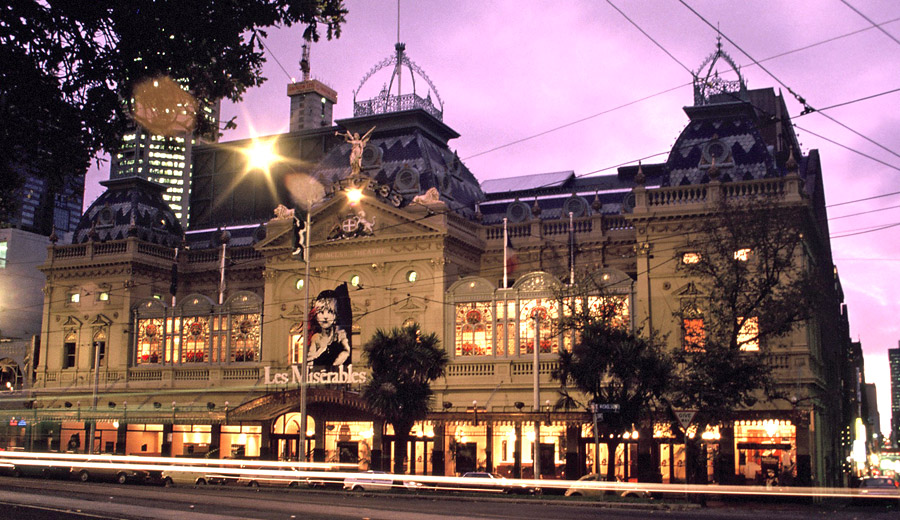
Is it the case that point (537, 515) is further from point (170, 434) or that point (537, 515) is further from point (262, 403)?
point (170, 434)

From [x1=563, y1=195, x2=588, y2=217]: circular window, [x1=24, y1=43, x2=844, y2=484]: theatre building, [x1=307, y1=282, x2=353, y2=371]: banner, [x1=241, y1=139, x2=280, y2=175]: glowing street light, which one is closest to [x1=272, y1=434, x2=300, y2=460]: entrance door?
[x1=24, y1=43, x2=844, y2=484]: theatre building

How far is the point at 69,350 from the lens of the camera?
209 feet

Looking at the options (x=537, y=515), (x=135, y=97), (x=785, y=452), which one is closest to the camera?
(x=135, y=97)

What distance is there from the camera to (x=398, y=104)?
59500 mm

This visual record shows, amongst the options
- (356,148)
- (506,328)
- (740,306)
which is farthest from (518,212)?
(740,306)

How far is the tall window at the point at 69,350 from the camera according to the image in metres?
63.4

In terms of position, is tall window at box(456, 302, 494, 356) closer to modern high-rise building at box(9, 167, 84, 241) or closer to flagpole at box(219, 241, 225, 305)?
Result: flagpole at box(219, 241, 225, 305)

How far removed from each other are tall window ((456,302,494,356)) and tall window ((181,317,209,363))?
1704cm

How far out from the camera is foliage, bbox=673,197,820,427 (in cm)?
3669

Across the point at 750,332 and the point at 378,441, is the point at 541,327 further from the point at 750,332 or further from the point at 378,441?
the point at 750,332

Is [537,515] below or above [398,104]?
below

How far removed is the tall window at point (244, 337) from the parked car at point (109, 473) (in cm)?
1339

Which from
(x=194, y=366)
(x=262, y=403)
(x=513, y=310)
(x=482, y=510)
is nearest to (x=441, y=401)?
(x=513, y=310)

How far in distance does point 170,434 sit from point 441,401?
17.0m
